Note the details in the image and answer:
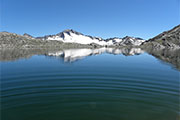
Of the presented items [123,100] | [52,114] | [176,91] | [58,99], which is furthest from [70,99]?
[176,91]

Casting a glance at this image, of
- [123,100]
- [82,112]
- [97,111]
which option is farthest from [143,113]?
[82,112]

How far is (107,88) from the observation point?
64.6 feet

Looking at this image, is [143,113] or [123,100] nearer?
[143,113]

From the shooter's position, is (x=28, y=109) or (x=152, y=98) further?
(x=152, y=98)

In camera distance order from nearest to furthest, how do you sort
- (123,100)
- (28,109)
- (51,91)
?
(28,109) → (123,100) → (51,91)

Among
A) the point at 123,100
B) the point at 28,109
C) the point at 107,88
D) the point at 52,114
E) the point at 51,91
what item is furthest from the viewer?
the point at 107,88

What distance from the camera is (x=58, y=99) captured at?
50.2 ft

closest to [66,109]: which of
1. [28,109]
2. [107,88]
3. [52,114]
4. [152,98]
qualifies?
[52,114]

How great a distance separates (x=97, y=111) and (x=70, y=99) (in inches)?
154

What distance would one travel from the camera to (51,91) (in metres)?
18.1

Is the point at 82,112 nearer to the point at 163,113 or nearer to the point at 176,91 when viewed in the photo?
the point at 163,113

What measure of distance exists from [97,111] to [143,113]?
13.4 ft

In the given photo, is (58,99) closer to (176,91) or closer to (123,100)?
(123,100)

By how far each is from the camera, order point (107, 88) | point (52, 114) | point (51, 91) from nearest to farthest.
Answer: point (52, 114) → point (51, 91) → point (107, 88)
